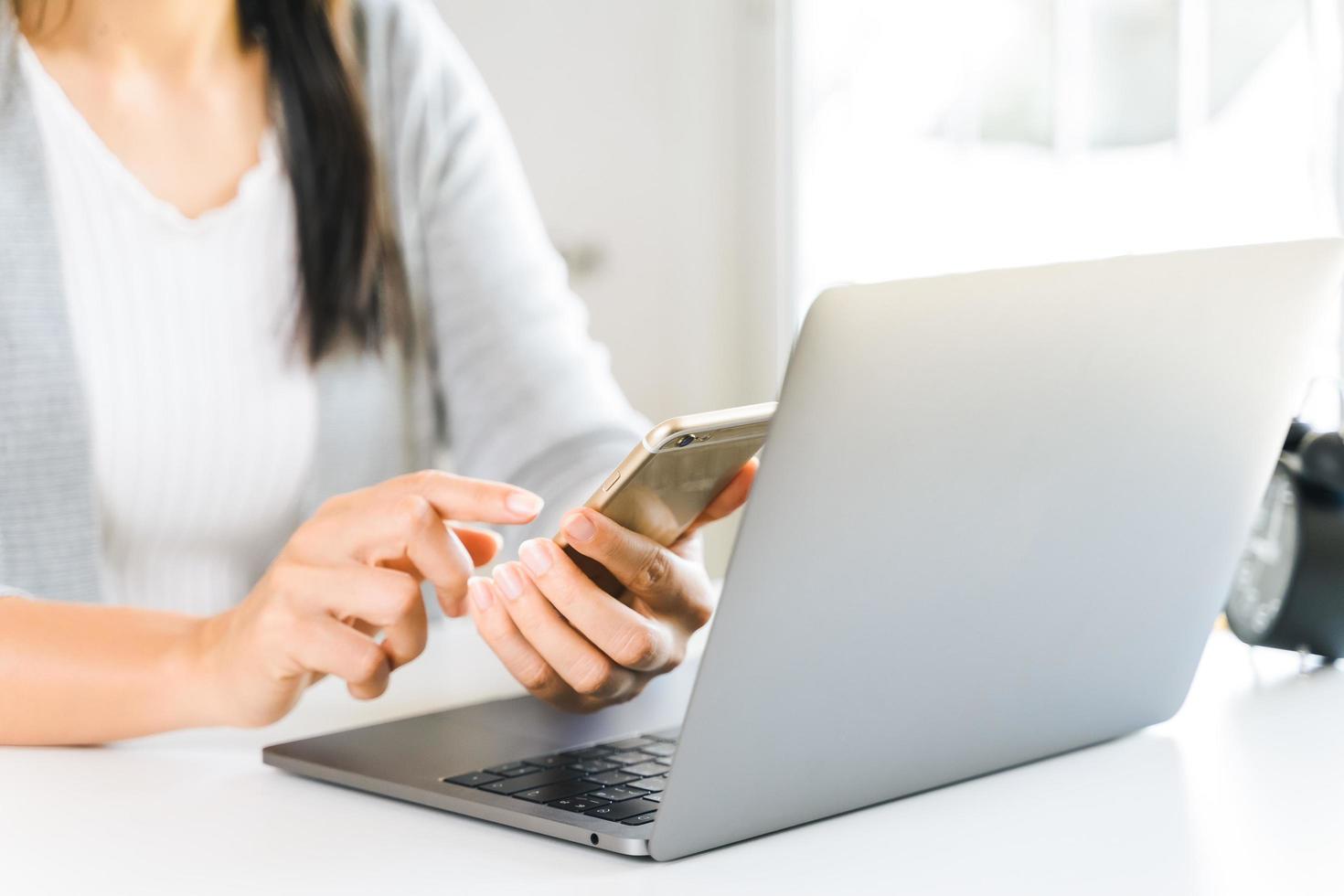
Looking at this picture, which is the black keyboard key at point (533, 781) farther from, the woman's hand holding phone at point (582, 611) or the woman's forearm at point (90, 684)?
the woman's forearm at point (90, 684)

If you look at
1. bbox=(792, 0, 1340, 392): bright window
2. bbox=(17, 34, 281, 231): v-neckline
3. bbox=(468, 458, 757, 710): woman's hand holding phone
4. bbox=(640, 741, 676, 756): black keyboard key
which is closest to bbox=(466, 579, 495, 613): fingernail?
bbox=(468, 458, 757, 710): woman's hand holding phone

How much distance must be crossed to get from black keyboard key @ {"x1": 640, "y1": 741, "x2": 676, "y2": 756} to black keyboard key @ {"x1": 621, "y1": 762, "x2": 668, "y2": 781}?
0.02 metres

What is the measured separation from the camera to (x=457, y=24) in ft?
9.45

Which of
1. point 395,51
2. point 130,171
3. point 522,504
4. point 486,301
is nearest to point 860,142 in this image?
point 395,51

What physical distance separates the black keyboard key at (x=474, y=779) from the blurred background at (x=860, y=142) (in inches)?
70.2

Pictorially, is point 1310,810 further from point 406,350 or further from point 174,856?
point 406,350

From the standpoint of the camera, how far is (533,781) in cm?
62

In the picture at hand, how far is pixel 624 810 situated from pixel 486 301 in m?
1.01

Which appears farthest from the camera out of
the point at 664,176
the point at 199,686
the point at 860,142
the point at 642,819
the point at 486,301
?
the point at 664,176

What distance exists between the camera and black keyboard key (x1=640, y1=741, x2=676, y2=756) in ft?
2.19

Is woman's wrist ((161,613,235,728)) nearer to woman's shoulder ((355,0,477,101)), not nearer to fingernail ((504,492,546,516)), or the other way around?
fingernail ((504,492,546,516))

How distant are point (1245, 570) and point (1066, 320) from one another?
1.49 feet

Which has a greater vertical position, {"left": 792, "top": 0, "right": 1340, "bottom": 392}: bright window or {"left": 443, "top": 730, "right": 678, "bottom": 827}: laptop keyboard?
{"left": 792, "top": 0, "right": 1340, "bottom": 392}: bright window

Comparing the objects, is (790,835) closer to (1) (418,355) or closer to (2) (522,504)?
(2) (522,504)
